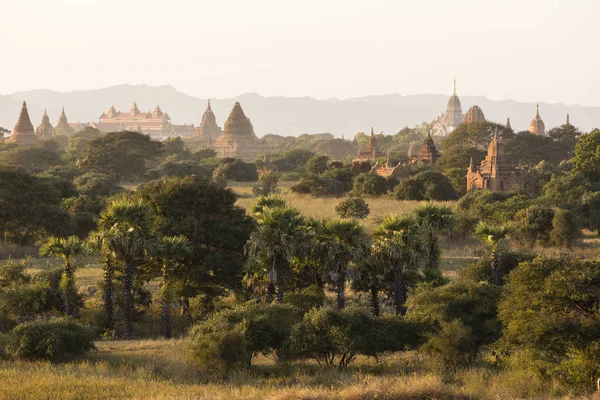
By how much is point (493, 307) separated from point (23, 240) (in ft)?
103

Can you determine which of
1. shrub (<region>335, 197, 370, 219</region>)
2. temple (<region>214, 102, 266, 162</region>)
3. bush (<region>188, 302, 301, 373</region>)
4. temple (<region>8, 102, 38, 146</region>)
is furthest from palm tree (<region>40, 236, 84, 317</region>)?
temple (<region>214, 102, 266, 162</region>)

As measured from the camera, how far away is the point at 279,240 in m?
27.0

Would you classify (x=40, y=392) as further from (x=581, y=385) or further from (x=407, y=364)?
(x=581, y=385)

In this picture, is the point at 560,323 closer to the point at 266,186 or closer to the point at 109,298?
the point at 109,298

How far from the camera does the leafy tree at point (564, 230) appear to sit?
42.9 meters

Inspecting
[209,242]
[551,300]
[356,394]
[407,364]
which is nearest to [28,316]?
[209,242]

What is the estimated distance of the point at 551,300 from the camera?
A: 19.1 m

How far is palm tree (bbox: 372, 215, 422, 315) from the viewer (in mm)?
27141

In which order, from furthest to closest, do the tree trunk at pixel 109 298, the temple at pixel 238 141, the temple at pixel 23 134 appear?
the temple at pixel 238 141 < the temple at pixel 23 134 < the tree trunk at pixel 109 298

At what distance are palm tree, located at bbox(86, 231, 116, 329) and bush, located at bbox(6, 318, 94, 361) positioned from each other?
4605mm

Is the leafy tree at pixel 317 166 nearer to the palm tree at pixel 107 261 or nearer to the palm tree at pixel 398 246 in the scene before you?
the palm tree at pixel 107 261

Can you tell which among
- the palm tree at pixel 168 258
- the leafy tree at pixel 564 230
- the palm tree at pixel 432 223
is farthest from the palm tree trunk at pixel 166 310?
the leafy tree at pixel 564 230

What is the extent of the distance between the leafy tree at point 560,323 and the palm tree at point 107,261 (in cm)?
1411

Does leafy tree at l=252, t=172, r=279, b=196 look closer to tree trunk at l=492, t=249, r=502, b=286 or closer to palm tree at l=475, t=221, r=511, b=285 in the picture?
tree trunk at l=492, t=249, r=502, b=286
